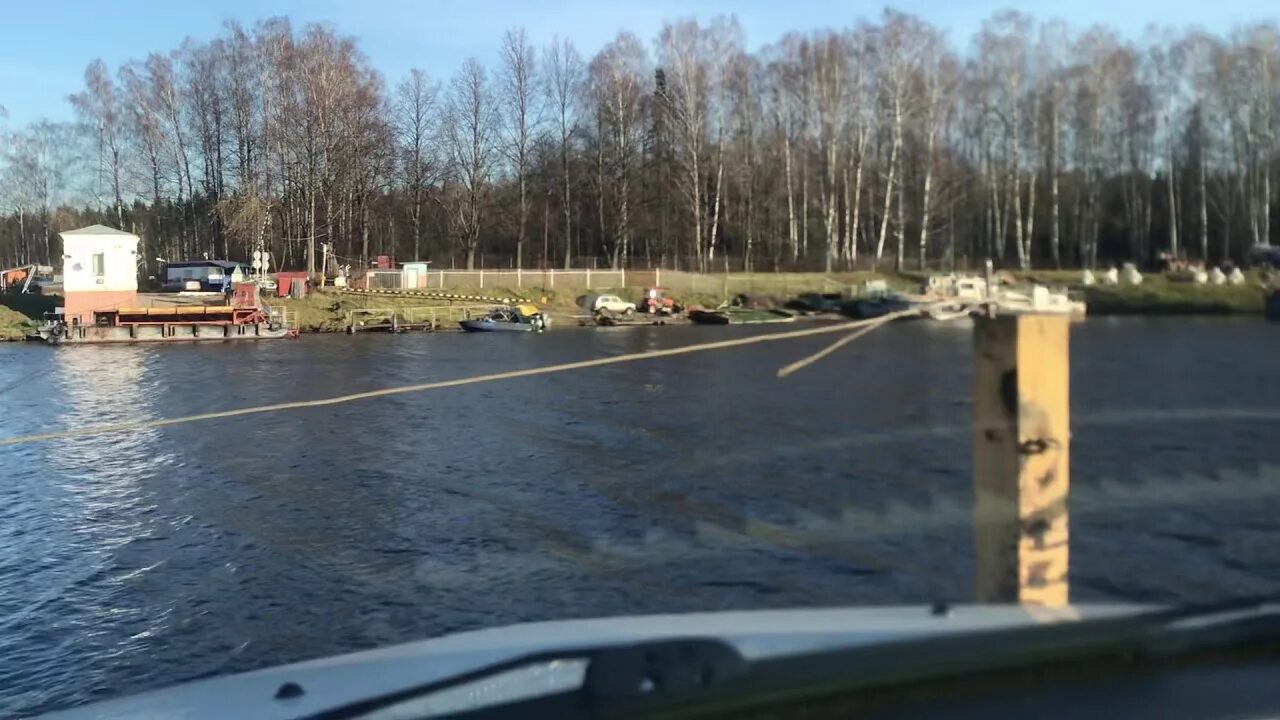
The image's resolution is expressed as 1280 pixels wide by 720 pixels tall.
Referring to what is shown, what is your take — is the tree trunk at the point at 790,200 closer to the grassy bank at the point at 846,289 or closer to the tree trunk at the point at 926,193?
the grassy bank at the point at 846,289

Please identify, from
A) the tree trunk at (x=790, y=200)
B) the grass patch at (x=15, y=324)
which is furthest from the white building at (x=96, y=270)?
the tree trunk at (x=790, y=200)

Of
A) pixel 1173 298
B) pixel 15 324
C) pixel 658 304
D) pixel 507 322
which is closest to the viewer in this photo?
pixel 1173 298

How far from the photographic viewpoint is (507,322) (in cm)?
4872

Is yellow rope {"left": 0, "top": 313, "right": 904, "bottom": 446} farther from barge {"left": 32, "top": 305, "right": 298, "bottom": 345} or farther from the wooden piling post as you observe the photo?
barge {"left": 32, "top": 305, "right": 298, "bottom": 345}

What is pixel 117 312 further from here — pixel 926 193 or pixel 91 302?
pixel 926 193

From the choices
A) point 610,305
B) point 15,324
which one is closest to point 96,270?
point 15,324

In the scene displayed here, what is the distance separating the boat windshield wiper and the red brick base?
46175mm

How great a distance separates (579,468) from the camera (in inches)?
559

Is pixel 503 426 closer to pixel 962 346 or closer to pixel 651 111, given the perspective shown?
pixel 962 346

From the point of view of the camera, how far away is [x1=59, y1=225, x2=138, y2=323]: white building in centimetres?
4391

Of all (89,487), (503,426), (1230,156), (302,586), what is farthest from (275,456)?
(1230,156)

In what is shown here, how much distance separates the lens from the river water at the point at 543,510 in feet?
25.6

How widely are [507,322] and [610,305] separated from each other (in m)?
7.60

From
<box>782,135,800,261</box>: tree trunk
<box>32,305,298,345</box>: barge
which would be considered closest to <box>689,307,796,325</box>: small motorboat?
<box>782,135,800,261</box>: tree trunk
